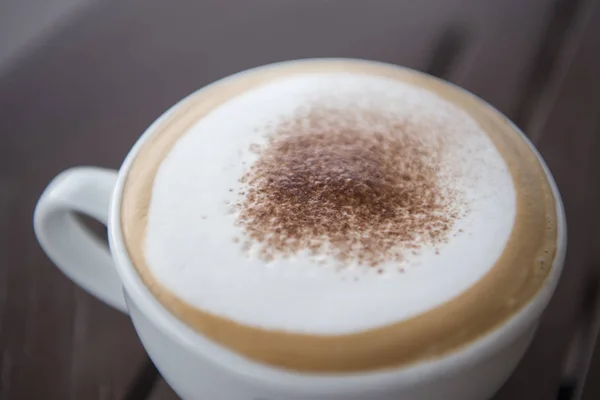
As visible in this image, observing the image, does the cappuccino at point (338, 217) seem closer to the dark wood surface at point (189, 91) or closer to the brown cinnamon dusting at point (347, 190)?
the brown cinnamon dusting at point (347, 190)

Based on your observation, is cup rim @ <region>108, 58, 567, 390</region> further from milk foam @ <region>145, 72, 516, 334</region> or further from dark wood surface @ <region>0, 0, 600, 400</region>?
dark wood surface @ <region>0, 0, 600, 400</region>

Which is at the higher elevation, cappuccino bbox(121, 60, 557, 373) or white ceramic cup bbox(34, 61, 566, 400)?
cappuccino bbox(121, 60, 557, 373)

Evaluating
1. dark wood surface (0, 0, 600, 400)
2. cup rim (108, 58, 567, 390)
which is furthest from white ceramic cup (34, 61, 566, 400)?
dark wood surface (0, 0, 600, 400)

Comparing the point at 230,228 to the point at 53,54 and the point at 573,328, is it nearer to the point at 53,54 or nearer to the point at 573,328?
the point at 573,328

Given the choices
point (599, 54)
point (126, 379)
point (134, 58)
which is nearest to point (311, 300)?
point (126, 379)

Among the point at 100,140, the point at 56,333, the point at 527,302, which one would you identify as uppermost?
the point at 527,302

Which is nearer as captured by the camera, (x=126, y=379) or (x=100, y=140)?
(x=126, y=379)

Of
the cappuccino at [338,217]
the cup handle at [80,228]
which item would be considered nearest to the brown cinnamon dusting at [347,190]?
the cappuccino at [338,217]
